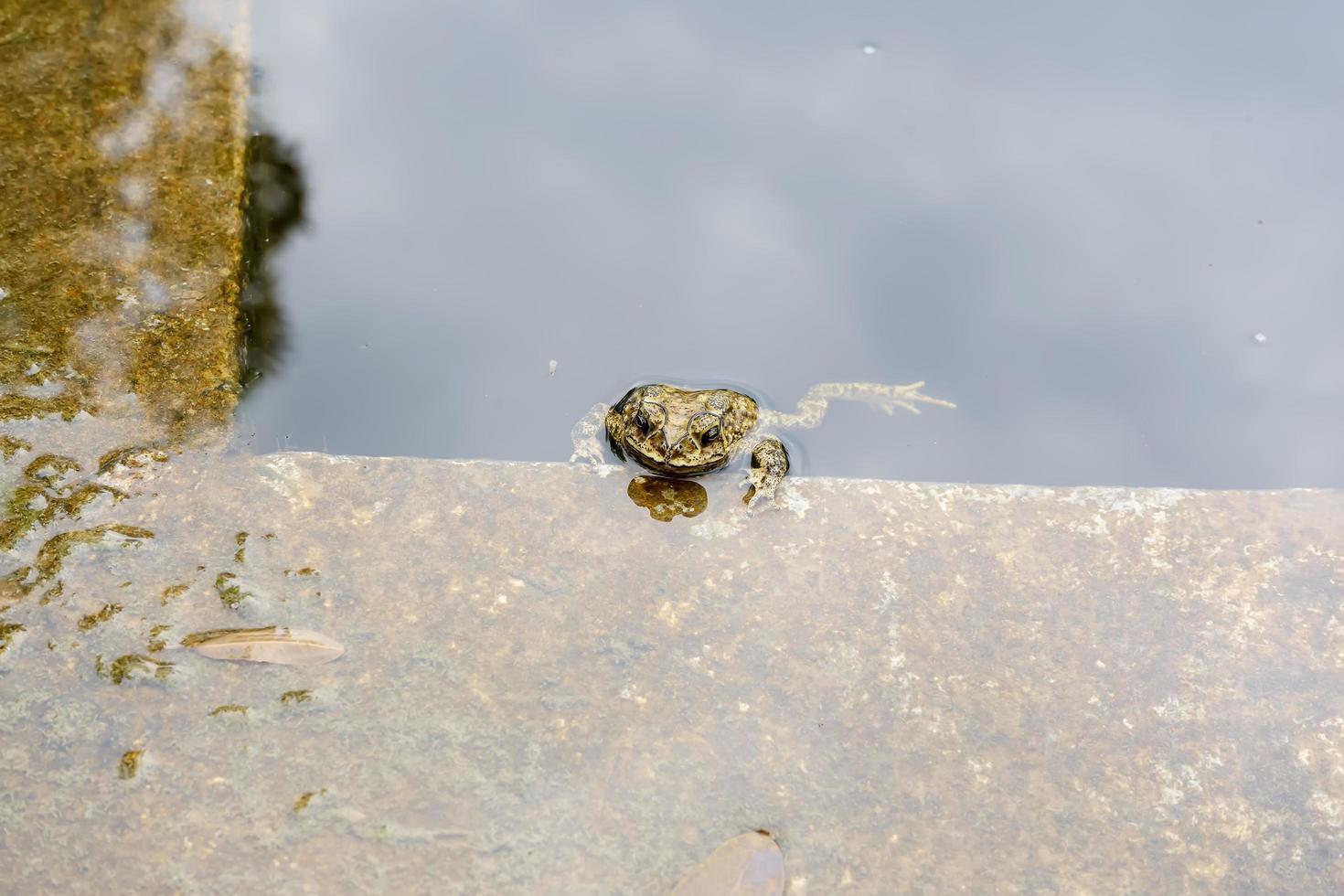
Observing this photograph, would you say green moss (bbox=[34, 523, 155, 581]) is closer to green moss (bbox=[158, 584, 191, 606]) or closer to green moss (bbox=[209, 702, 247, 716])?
green moss (bbox=[158, 584, 191, 606])

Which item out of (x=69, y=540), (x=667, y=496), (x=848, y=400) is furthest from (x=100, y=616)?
(x=848, y=400)

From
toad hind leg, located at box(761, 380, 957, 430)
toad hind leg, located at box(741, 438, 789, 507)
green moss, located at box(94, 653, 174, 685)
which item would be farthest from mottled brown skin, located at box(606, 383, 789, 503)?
green moss, located at box(94, 653, 174, 685)

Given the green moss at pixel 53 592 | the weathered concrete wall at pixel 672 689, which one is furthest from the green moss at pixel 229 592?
the green moss at pixel 53 592

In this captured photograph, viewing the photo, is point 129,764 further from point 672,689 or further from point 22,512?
point 672,689

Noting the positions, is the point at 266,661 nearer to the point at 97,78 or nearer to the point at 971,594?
the point at 971,594

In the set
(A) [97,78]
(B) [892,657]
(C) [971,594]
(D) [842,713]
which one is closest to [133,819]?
(D) [842,713]

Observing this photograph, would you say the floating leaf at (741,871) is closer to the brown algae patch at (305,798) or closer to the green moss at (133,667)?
the brown algae patch at (305,798)
